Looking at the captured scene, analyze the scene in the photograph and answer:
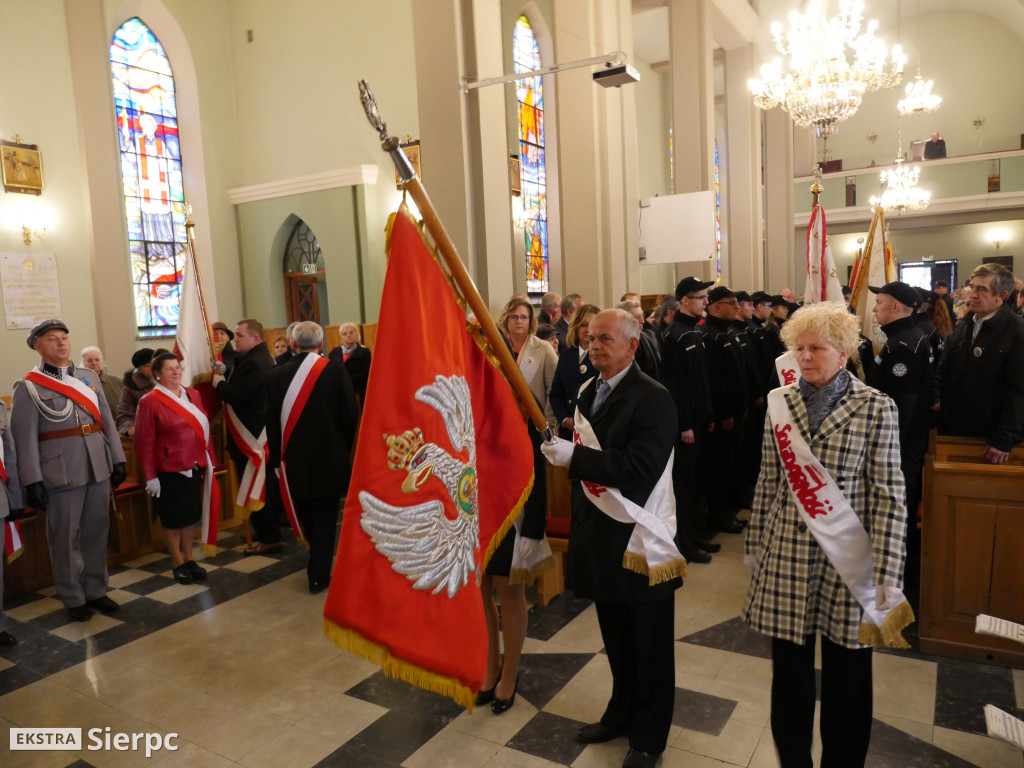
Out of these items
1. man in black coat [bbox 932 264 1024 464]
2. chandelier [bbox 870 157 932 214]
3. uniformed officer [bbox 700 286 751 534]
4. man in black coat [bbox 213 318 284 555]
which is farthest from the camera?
chandelier [bbox 870 157 932 214]

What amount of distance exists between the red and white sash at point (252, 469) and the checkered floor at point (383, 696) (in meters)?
0.80

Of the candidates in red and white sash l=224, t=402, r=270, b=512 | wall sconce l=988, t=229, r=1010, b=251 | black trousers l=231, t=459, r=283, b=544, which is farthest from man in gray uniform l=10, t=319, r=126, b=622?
wall sconce l=988, t=229, r=1010, b=251

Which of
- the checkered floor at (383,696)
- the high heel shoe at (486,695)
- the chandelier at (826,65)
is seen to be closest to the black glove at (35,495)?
the checkered floor at (383,696)

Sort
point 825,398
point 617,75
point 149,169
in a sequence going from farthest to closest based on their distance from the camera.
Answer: point 149,169 → point 617,75 → point 825,398

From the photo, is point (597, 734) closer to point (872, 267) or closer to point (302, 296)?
point (872, 267)

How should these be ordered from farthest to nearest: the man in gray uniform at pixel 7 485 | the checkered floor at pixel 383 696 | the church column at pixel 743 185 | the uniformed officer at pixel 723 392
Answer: the church column at pixel 743 185, the uniformed officer at pixel 723 392, the man in gray uniform at pixel 7 485, the checkered floor at pixel 383 696

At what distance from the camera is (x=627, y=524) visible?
2584 mm

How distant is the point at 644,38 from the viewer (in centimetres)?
1698

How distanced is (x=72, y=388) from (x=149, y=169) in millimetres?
8776

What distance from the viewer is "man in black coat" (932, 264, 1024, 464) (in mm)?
3719

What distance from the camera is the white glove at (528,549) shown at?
3.05 metres

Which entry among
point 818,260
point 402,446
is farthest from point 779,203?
point 402,446

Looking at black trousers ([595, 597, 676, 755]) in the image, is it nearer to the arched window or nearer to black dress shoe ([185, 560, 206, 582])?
black dress shoe ([185, 560, 206, 582])

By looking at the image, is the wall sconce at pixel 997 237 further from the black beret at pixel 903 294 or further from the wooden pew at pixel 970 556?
the wooden pew at pixel 970 556
